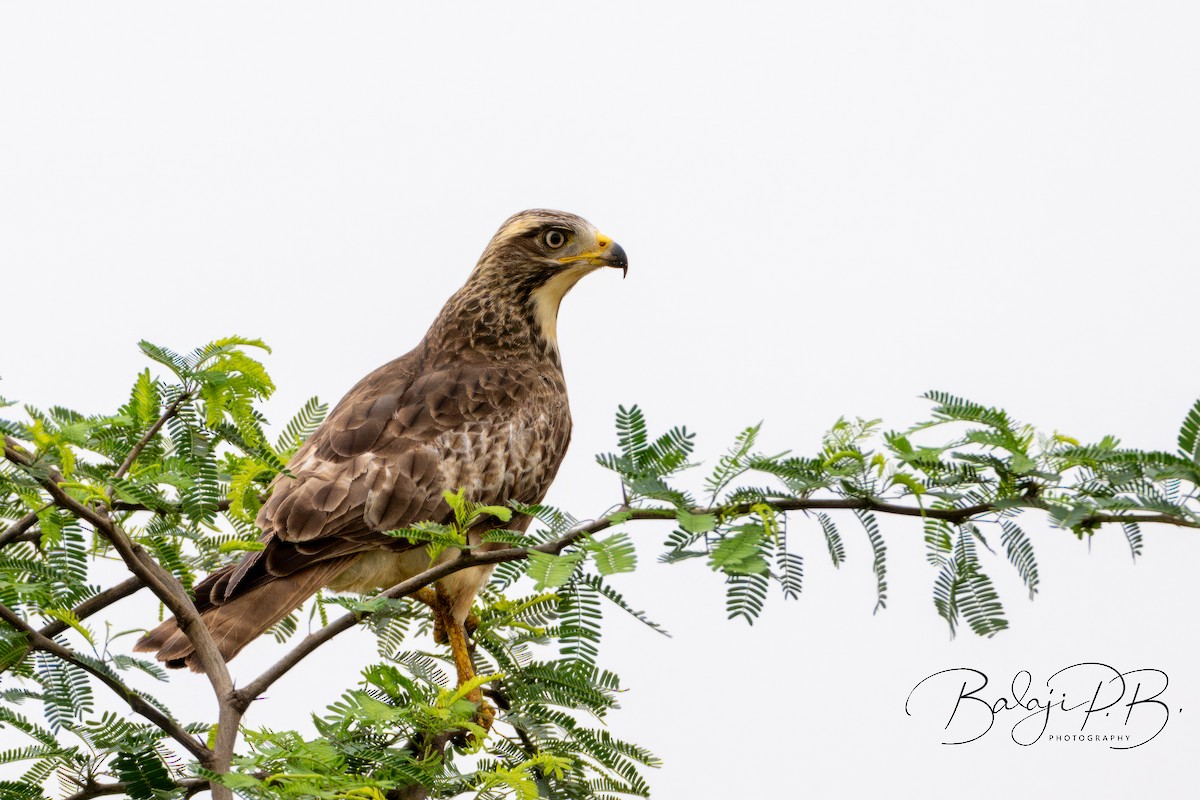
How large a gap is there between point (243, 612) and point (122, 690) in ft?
2.94

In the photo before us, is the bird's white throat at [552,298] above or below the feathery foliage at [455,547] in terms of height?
above

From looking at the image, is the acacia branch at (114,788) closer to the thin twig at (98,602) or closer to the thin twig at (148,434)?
the thin twig at (98,602)

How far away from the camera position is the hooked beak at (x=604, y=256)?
569 centimetres

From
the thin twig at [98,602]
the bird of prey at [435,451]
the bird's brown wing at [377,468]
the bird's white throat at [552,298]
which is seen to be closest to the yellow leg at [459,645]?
the bird of prey at [435,451]

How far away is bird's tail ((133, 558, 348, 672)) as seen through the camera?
12.0ft

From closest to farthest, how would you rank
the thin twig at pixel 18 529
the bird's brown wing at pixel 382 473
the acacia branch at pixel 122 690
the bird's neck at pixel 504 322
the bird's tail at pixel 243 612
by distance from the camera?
the acacia branch at pixel 122 690, the thin twig at pixel 18 529, the bird's tail at pixel 243 612, the bird's brown wing at pixel 382 473, the bird's neck at pixel 504 322

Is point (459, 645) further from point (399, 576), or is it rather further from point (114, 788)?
point (114, 788)

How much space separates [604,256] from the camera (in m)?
5.73

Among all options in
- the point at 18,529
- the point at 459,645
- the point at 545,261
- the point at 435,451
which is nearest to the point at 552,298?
the point at 545,261

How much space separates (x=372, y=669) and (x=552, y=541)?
2.88 ft

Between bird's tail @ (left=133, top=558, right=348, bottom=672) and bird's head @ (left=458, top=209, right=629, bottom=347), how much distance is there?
1.83m

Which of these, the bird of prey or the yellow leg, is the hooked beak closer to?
the bird of prey

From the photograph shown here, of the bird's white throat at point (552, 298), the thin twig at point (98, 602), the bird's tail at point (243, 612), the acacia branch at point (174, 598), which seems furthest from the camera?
the bird's white throat at point (552, 298)

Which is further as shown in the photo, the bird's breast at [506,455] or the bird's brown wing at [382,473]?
the bird's breast at [506,455]
